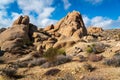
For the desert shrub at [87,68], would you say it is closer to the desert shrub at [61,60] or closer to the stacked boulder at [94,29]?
the desert shrub at [61,60]

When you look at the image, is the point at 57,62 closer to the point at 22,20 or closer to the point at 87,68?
the point at 87,68

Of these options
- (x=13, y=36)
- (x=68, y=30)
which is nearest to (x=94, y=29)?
(x=68, y=30)

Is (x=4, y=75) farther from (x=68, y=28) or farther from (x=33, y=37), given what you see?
(x=68, y=28)

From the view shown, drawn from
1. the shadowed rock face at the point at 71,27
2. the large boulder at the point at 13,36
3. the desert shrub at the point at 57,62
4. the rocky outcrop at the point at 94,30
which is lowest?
the desert shrub at the point at 57,62

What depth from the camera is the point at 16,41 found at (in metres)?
31.2

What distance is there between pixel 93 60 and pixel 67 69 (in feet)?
8.86

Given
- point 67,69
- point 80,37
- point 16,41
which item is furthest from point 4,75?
point 80,37

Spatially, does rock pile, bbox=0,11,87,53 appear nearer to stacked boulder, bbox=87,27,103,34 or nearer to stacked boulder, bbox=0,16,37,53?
stacked boulder, bbox=0,16,37,53

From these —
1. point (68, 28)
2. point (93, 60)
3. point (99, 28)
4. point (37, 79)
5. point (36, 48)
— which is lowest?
point (37, 79)

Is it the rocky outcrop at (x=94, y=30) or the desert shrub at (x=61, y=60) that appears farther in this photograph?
the rocky outcrop at (x=94, y=30)

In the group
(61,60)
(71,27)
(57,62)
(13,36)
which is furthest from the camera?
(71,27)

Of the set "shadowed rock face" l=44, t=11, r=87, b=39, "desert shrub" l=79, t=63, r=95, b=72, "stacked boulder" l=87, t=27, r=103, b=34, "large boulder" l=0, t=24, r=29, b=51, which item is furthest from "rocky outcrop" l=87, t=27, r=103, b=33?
"desert shrub" l=79, t=63, r=95, b=72

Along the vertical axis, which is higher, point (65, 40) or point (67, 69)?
point (65, 40)

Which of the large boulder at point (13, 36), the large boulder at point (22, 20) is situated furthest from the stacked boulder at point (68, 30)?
the large boulder at point (13, 36)
